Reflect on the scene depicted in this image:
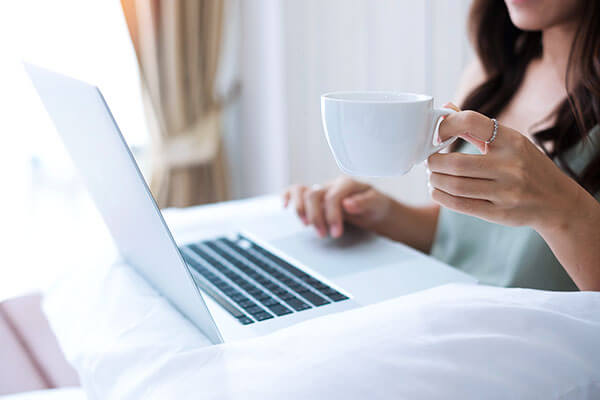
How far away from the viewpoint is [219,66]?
7.43 ft

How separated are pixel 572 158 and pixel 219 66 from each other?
1.62 meters

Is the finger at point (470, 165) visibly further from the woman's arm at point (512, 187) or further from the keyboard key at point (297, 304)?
the keyboard key at point (297, 304)

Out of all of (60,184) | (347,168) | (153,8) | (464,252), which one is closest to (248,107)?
(153,8)

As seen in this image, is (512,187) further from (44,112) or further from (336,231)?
→ (44,112)

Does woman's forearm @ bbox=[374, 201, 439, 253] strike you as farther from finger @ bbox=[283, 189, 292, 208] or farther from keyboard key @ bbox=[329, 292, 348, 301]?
keyboard key @ bbox=[329, 292, 348, 301]

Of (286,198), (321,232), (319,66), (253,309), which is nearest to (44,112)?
(319,66)

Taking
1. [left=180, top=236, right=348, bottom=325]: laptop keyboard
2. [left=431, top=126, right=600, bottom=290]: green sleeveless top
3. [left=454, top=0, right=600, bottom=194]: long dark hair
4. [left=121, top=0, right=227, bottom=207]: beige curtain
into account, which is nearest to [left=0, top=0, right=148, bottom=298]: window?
[left=121, top=0, right=227, bottom=207]: beige curtain

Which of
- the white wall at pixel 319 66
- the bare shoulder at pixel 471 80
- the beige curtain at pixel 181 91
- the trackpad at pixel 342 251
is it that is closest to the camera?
the trackpad at pixel 342 251

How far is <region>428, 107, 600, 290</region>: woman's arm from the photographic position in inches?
21.4

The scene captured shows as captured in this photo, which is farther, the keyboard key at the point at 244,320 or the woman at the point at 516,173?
the keyboard key at the point at 244,320

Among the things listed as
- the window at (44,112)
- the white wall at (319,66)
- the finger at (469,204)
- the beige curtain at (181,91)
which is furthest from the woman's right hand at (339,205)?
the beige curtain at (181,91)

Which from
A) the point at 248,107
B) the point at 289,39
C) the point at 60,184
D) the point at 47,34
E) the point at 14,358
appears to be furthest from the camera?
the point at 248,107

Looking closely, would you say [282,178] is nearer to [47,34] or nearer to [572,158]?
[47,34]

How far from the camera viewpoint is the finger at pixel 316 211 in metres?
0.97
